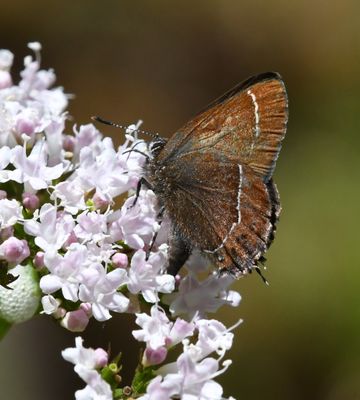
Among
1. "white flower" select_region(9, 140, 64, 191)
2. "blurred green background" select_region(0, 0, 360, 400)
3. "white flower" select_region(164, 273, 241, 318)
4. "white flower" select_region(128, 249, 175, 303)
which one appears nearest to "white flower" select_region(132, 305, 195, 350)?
"white flower" select_region(128, 249, 175, 303)

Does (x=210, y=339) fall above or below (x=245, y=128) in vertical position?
below

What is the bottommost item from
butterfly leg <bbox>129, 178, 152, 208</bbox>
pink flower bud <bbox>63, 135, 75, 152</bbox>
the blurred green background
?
the blurred green background

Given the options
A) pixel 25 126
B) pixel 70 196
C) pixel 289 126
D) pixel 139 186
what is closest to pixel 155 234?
pixel 139 186

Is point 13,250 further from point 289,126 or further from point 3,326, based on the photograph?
point 289,126

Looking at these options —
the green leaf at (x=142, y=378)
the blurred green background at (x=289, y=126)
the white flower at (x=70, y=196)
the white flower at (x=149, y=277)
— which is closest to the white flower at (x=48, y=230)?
the white flower at (x=70, y=196)

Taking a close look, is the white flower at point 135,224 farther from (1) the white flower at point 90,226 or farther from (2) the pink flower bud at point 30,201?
(2) the pink flower bud at point 30,201

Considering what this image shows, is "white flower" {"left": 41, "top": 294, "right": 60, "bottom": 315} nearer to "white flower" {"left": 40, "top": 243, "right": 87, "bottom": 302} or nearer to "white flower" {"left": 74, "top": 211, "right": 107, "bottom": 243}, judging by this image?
"white flower" {"left": 40, "top": 243, "right": 87, "bottom": 302}
